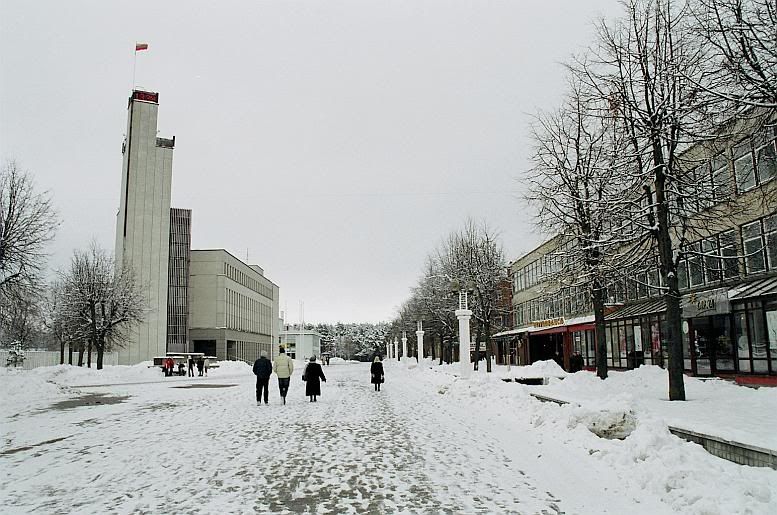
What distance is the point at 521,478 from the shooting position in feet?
27.3

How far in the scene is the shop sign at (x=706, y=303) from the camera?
24500 mm

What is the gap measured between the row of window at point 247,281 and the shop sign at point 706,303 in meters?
76.8

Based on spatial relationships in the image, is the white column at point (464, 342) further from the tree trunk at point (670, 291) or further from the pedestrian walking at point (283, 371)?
the tree trunk at point (670, 291)

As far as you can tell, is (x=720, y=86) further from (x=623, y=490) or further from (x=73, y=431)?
(x=73, y=431)

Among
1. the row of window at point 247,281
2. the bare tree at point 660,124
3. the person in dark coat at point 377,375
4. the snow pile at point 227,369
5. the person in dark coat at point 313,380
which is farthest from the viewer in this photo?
the row of window at point 247,281

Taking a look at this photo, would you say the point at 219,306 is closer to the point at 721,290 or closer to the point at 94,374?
the point at 94,374

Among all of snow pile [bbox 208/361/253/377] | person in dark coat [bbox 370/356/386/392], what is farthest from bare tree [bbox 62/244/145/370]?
person in dark coat [bbox 370/356/386/392]

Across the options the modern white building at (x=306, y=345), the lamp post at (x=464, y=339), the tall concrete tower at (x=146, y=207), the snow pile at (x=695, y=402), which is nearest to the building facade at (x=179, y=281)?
the tall concrete tower at (x=146, y=207)

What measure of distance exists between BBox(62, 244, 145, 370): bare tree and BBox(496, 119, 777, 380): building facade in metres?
34.2

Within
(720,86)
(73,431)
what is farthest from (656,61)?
(73,431)

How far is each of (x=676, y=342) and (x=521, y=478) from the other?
9.63 metres

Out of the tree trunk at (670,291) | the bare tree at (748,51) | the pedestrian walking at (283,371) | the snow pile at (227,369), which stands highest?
the bare tree at (748,51)

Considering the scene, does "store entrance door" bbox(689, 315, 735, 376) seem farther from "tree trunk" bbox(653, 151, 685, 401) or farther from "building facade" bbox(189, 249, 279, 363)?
"building facade" bbox(189, 249, 279, 363)

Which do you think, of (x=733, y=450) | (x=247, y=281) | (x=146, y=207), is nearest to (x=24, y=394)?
(x=733, y=450)
